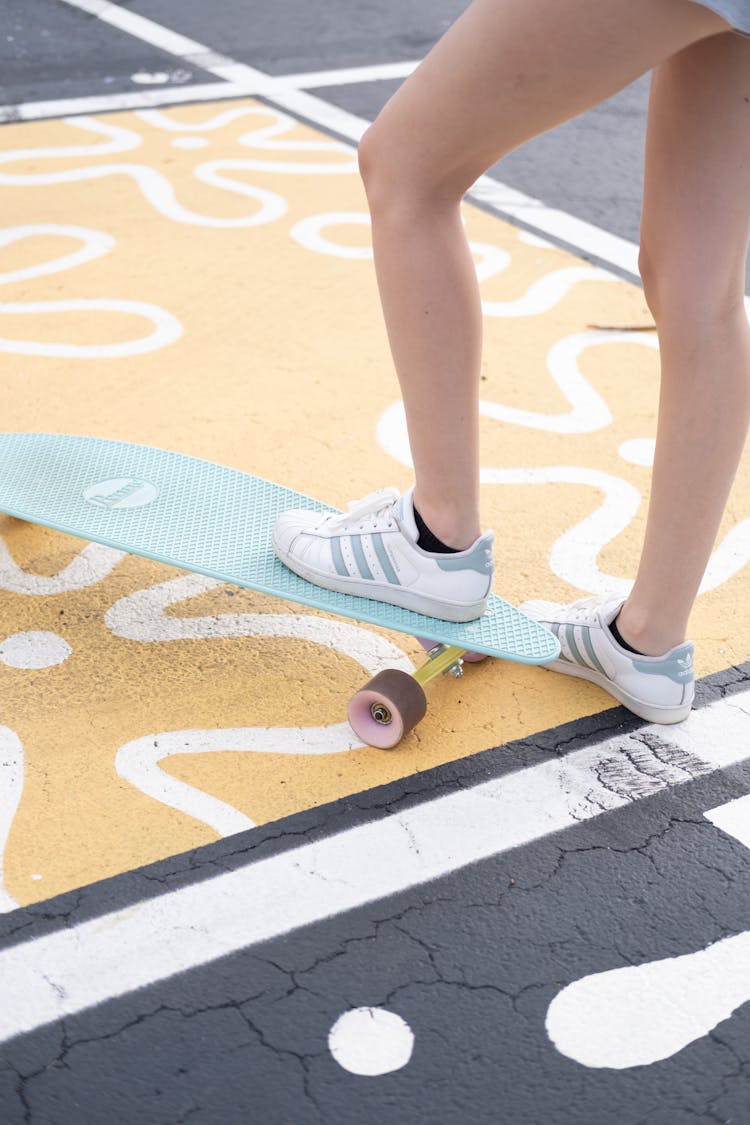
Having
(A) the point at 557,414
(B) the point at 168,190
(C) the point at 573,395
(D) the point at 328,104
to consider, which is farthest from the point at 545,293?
(D) the point at 328,104

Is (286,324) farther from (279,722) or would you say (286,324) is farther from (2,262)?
(279,722)

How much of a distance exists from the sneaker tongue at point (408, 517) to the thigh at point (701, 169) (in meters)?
0.46

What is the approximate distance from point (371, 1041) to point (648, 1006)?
0.33m

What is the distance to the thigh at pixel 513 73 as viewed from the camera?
1392mm

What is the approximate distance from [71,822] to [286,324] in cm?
179

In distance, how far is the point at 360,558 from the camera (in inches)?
73.8

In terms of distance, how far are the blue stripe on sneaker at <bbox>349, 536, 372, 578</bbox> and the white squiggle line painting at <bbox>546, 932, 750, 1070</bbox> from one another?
66 centimetres

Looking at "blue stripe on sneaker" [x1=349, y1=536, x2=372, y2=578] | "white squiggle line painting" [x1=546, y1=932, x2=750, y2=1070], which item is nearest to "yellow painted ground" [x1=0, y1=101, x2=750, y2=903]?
"blue stripe on sneaker" [x1=349, y1=536, x2=372, y2=578]

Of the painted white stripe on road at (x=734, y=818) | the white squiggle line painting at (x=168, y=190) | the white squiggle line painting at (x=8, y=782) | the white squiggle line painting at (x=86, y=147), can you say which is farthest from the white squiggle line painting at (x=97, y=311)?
the painted white stripe on road at (x=734, y=818)

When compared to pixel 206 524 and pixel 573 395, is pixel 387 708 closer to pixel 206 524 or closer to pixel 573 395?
pixel 206 524

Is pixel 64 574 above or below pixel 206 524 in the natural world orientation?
below

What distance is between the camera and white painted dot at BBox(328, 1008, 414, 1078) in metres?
1.38

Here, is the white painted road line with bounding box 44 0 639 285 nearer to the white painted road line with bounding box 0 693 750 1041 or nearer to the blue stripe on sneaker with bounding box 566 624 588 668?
the blue stripe on sneaker with bounding box 566 624 588 668

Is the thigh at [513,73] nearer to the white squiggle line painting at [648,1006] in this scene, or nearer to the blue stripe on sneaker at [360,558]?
the blue stripe on sneaker at [360,558]
